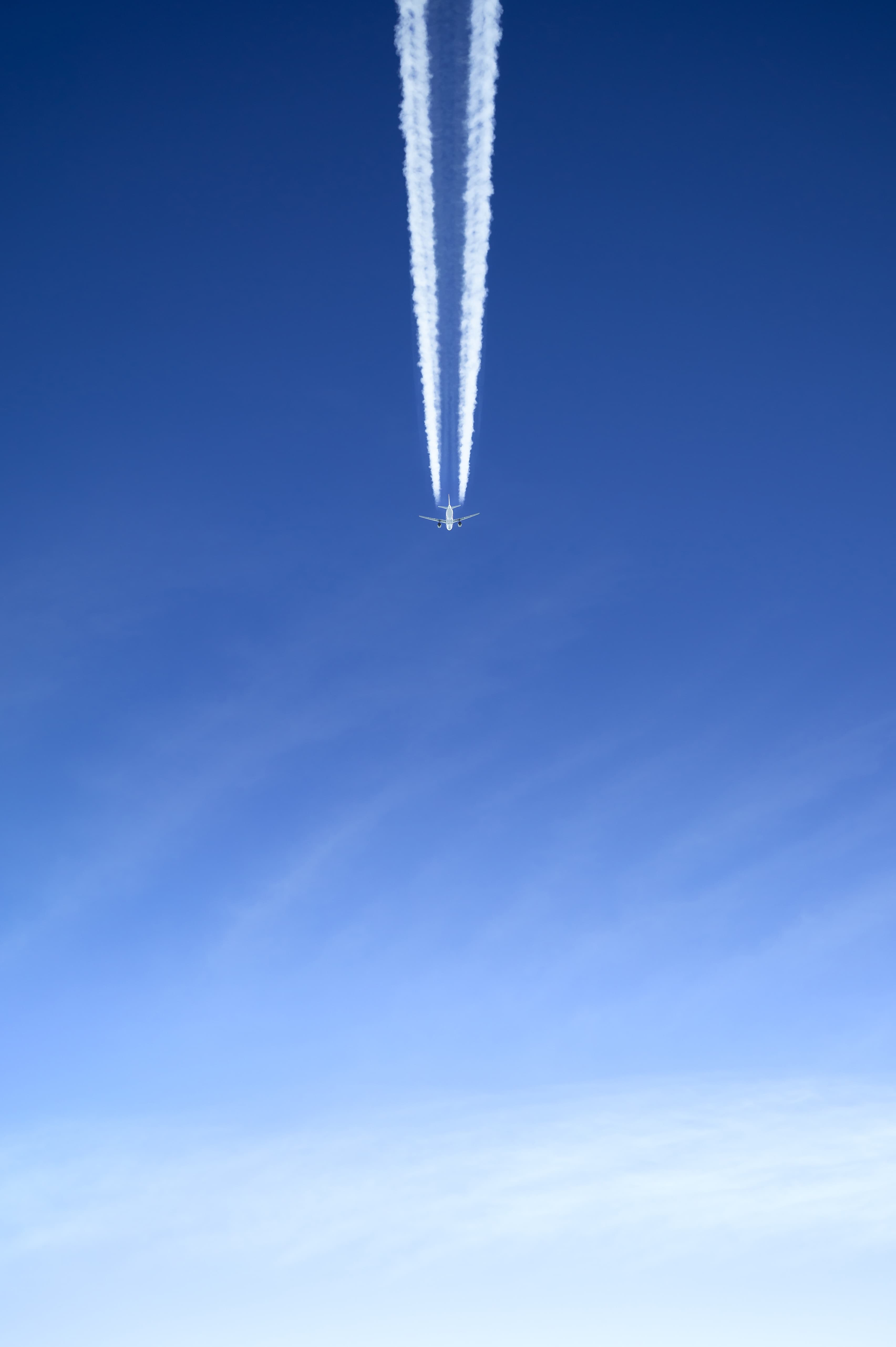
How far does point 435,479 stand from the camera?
4941 centimetres

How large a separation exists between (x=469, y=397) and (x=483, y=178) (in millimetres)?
8779

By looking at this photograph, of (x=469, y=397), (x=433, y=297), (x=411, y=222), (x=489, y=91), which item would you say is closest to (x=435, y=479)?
(x=469, y=397)

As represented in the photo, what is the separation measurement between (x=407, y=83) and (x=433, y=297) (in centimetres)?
810

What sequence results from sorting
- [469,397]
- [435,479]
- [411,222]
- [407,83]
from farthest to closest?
[435,479] → [469,397] → [411,222] → [407,83]

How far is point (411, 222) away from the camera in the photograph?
135ft

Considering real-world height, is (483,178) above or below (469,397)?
above

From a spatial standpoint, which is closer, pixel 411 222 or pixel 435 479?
pixel 411 222

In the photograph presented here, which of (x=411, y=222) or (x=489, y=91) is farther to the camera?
(x=411, y=222)

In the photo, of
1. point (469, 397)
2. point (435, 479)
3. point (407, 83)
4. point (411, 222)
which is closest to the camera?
point (407, 83)

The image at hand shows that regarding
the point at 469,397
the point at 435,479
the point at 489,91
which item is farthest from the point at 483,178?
the point at 435,479

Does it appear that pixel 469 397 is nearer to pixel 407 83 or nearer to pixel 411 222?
pixel 411 222

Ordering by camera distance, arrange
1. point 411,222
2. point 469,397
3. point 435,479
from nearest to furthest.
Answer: point 411,222 < point 469,397 < point 435,479

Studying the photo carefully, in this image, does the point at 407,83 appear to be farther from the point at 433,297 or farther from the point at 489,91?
the point at 433,297

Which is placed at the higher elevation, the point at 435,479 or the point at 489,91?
the point at 489,91
